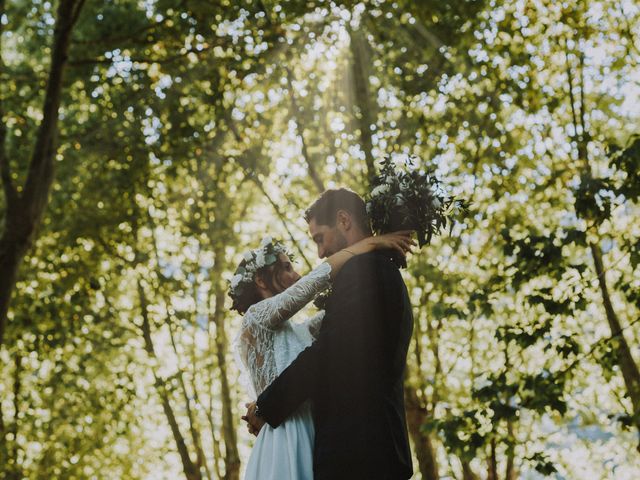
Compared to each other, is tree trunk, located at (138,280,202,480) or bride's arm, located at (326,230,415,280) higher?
tree trunk, located at (138,280,202,480)

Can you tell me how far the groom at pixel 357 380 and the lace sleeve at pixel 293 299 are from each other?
9 centimetres

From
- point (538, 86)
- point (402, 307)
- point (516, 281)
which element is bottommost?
point (402, 307)

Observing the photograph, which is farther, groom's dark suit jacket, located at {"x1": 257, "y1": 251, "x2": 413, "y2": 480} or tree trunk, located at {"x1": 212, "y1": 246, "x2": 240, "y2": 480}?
tree trunk, located at {"x1": 212, "y1": 246, "x2": 240, "y2": 480}

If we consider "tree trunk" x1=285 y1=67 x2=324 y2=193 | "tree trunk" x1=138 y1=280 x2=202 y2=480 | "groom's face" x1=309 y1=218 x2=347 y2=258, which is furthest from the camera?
"tree trunk" x1=138 y1=280 x2=202 y2=480

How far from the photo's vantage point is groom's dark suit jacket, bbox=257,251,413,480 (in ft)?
9.66

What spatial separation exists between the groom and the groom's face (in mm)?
310

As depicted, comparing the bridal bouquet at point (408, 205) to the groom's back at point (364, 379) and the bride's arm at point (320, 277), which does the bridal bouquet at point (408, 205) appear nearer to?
the bride's arm at point (320, 277)

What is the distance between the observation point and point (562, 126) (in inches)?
504

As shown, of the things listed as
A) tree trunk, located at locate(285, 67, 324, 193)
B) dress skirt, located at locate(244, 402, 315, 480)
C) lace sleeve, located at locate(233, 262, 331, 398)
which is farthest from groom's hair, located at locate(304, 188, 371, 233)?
tree trunk, located at locate(285, 67, 324, 193)

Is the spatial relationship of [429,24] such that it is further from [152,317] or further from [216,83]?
[152,317]

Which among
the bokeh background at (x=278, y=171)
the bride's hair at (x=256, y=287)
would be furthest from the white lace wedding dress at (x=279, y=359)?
the bokeh background at (x=278, y=171)

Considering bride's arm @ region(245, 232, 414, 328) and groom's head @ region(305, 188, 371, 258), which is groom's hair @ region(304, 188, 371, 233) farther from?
bride's arm @ region(245, 232, 414, 328)

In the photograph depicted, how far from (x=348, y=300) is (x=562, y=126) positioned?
10.9 m

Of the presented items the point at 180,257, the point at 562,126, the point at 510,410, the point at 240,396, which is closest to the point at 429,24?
the point at 562,126
